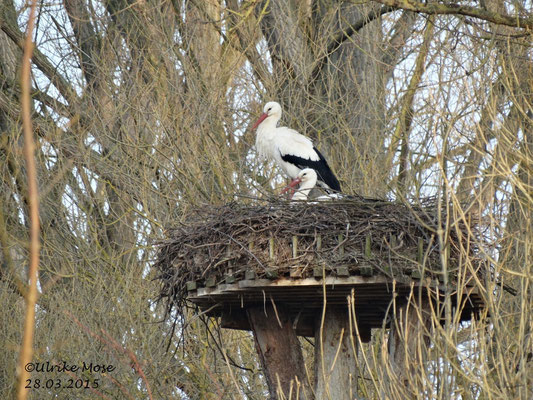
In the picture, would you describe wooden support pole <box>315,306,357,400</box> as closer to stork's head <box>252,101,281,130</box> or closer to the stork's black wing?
the stork's black wing

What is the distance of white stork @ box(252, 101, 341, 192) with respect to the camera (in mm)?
8641

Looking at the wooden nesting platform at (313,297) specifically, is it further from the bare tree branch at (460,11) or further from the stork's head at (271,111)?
the stork's head at (271,111)

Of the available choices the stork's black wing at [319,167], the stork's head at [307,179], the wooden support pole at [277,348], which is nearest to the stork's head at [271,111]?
the stork's black wing at [319,167]

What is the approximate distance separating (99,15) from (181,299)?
7.02 meters

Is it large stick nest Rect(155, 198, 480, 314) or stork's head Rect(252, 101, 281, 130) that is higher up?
stork's head Rect(252, 101, 281, 130)

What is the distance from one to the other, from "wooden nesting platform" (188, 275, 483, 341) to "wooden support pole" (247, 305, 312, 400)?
74mm

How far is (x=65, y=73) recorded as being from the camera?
11.8 meters

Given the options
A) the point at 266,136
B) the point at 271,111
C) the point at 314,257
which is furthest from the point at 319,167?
the point at 314,257

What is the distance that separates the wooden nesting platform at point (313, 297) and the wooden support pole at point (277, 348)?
74 mm

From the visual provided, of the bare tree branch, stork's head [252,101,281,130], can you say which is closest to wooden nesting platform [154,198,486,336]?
the bare tree branch

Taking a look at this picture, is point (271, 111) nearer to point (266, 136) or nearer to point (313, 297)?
point (266, 136)

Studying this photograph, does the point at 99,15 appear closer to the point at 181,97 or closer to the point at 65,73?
the point at 65,73

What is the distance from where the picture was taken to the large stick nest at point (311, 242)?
5152 millimetres

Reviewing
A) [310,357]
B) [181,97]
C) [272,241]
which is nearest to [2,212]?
[181,97]
